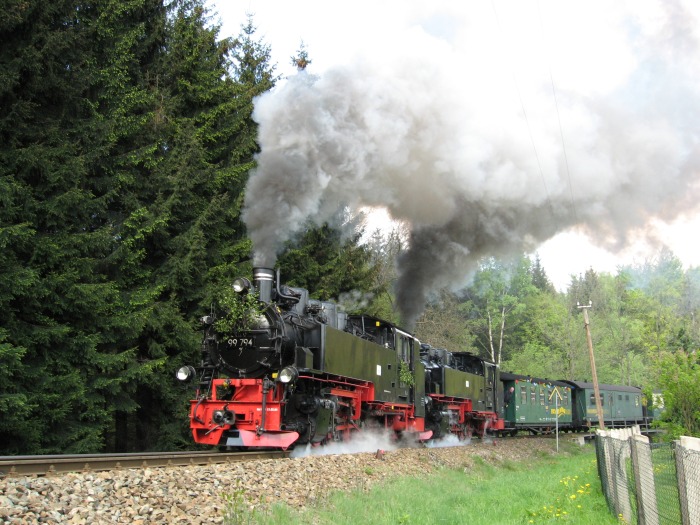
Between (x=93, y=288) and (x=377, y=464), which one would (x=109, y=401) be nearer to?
(x=93, y=288)

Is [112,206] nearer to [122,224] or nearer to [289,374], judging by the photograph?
[122,224]

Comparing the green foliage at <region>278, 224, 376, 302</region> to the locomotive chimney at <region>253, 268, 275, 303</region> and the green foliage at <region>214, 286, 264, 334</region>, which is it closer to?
the locomotive chimney at <region>253, 268, 275, 303</region>

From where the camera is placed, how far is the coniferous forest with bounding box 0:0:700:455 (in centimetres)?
1316

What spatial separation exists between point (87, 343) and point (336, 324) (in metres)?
5.15

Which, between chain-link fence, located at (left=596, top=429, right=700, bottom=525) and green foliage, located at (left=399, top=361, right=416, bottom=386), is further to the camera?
green foliage, located at (left=399, top=361, right=416, bottom=386)

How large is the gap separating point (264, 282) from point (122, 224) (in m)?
4.99

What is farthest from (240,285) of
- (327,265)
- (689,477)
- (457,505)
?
(327,265)

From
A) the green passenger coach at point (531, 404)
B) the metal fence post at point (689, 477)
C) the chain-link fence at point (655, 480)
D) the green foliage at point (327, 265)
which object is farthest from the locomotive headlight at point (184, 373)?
the green passenger coach at point (531, 404)

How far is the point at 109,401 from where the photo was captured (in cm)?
1500

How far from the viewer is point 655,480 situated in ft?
20.7

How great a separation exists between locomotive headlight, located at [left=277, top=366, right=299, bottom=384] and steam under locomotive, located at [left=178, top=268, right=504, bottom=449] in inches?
0.7

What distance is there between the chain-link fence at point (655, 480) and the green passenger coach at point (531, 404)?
17698 millimetres

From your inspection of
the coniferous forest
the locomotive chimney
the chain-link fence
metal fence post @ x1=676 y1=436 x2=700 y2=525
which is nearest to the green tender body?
the locomotive chimney

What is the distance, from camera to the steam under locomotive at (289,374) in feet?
38.4
